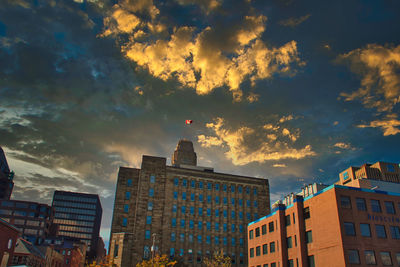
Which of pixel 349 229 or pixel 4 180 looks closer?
pixel 349 229

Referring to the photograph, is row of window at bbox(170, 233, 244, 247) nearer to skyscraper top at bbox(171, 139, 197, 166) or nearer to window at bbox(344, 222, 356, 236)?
skyscraper top at bbox(171, 139, 197, 166)

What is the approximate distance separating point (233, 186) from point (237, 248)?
1739cm

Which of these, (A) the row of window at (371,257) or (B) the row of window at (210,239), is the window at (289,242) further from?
(B) the row of window at (210,239)

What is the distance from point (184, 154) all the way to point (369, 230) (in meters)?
76.4

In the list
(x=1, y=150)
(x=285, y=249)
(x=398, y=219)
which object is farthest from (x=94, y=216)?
(x=398, y=219)

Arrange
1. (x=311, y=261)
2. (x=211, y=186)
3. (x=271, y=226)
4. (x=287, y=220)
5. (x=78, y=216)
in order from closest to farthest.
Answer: (x=311, y=261)
(x=287, y=220)
(x=271, y=226)
(x=211, y=186)
(x=78, y=216)

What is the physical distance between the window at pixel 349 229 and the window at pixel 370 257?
2.88m

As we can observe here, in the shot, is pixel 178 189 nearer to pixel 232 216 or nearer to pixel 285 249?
pixel 232 216

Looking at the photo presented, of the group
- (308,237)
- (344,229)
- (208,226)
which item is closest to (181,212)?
(208,226)

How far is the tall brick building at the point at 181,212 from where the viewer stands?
79.8 meters

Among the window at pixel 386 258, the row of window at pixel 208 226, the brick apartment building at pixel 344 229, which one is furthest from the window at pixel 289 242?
the row of window at pixel 208 226

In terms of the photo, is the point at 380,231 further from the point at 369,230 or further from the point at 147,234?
the point at 147,234

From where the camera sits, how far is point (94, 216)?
194250 millimetres

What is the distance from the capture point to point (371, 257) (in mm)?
44562
